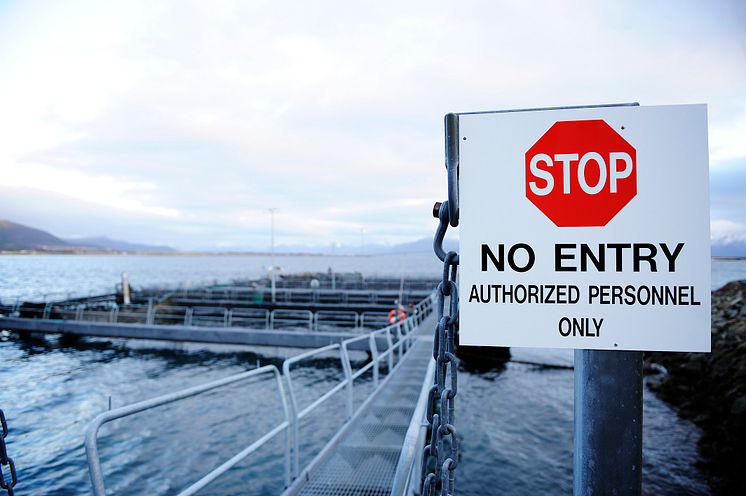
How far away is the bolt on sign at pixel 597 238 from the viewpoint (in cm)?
154

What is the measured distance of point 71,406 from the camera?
1238 centimetres

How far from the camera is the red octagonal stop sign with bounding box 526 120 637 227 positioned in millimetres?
1557

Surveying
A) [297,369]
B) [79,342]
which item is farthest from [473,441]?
[79,342]

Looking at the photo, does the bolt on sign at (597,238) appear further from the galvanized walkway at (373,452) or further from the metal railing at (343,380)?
the metal railing at (343,380)

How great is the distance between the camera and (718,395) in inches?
512

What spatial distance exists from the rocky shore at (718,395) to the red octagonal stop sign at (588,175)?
10.3 meters

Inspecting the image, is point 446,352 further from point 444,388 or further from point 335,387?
point 335,387

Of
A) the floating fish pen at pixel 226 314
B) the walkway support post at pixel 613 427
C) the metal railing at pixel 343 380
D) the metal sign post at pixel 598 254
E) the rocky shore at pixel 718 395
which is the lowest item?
the rocky shore at pixel 718 395

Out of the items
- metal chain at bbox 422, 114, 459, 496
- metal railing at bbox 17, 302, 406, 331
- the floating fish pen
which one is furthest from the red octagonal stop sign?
metal railing at bbox 17, 302, 406, 331

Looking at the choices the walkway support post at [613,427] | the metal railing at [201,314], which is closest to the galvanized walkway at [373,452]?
the walkway support post at [613,427]

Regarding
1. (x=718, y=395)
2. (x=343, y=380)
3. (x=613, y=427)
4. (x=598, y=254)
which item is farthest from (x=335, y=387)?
(x=718, y=395)

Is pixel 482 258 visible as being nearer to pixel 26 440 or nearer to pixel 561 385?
pixel 26 440

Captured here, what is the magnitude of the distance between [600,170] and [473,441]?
10148 millimetres

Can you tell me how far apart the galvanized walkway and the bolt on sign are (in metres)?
1.29
